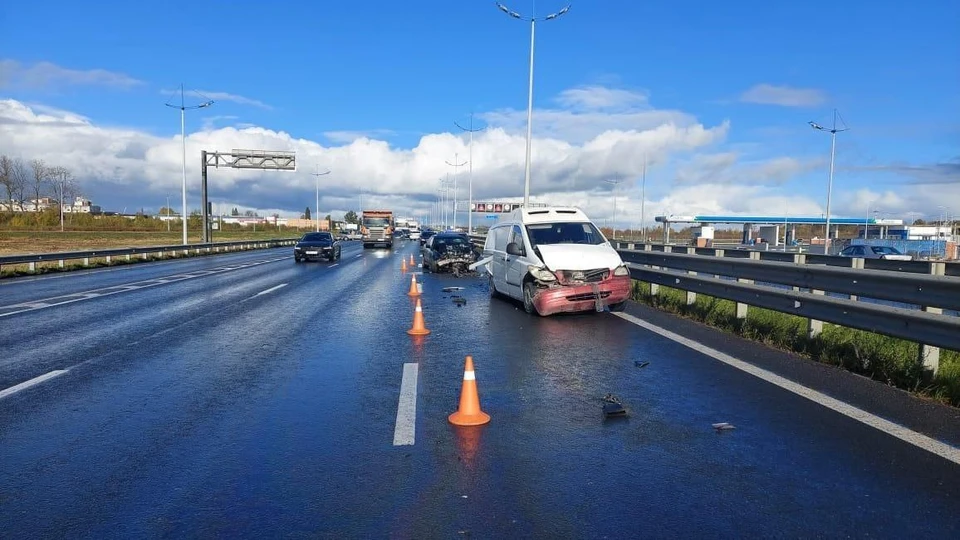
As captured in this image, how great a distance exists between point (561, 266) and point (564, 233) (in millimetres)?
1956

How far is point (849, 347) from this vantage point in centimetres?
757

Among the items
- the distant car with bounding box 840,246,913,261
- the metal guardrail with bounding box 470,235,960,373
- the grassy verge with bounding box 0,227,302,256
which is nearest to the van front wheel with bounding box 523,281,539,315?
the metal guardrail with bounding box 470,235,960,373

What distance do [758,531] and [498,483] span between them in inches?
59.5

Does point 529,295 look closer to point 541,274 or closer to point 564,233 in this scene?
point 541,274

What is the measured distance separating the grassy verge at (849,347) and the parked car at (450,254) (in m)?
12.6

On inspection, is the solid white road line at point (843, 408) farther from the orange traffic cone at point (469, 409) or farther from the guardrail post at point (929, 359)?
the orange traffic cone at point (469, 409)

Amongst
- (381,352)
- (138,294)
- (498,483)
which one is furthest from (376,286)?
(498,483)

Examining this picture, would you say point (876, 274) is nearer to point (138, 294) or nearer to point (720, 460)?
point (720, 460)

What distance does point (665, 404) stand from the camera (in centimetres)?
593

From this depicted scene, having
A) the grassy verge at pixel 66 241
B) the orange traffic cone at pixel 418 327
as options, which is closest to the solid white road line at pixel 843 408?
the orange traffic cone at pixel 418 327

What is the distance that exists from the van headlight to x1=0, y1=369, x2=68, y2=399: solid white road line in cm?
693

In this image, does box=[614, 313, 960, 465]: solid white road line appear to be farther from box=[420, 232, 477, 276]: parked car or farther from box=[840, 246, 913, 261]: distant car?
box=[840, 246, 913, 261]: distant car

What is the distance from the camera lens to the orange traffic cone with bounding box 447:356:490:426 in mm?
5352

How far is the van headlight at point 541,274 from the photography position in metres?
11.2
